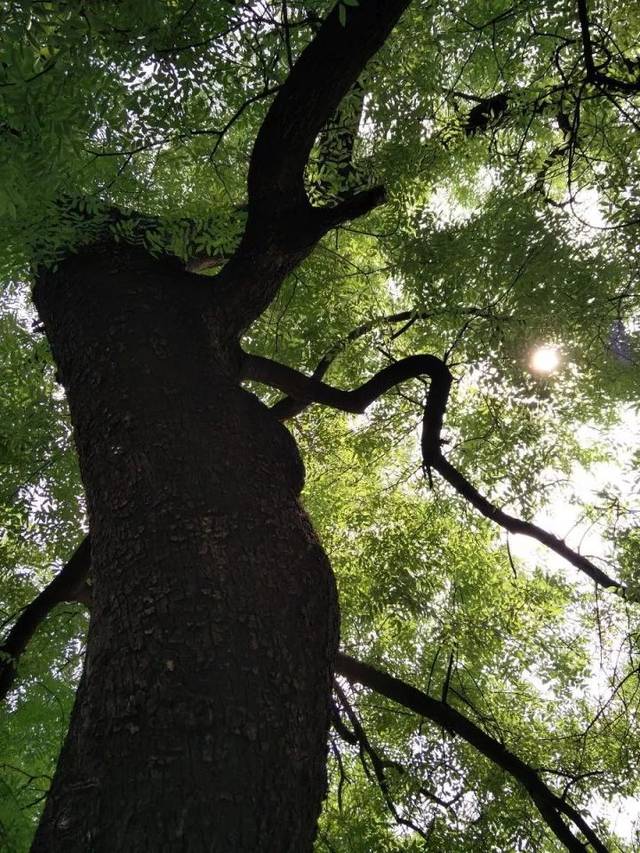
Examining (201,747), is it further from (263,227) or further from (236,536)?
(263,227)

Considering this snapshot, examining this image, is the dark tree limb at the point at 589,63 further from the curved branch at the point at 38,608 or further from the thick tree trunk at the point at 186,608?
the curved branch at the point at 38,608

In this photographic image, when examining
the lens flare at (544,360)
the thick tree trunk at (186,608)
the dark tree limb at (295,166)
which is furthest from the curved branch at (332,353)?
the thick tree trunk at (186,608)

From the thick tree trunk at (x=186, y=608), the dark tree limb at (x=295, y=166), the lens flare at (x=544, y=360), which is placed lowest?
the thick tree trunk at (x=186, y=608)

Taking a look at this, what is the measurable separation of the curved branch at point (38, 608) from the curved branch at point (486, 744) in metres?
1.46

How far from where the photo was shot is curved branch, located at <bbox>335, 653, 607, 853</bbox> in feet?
10.2

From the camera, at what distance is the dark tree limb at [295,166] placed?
223 centimetres

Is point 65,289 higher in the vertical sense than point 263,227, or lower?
lower

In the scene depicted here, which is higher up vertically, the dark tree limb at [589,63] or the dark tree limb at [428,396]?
the dark tree limb at [589,63]

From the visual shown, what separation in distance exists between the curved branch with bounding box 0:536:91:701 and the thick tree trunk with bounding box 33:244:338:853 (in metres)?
1.24

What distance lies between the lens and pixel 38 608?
3396 millimetres

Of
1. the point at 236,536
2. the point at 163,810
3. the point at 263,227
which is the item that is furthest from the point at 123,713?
the point at 263,227

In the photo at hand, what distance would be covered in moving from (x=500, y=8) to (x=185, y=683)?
421 cm

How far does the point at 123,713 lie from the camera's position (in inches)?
56.6

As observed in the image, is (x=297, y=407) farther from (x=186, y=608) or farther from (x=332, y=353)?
(x=186, y=608)
